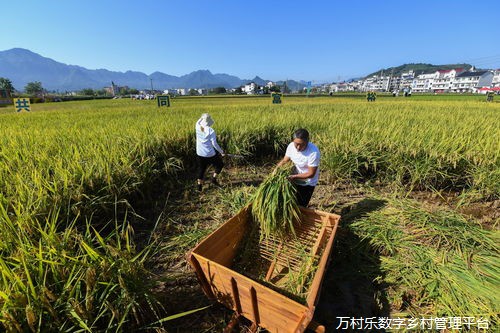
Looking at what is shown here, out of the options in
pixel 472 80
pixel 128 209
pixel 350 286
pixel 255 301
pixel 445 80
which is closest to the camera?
pixel 255 301

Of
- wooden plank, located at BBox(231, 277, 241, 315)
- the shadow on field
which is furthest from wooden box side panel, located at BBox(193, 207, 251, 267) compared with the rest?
the shadow on field

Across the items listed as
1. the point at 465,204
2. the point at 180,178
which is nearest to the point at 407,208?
the point at 465,204

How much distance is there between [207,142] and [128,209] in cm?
162

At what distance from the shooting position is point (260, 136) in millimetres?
5789

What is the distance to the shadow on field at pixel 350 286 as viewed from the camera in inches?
79.4

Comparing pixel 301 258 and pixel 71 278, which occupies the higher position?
pixel 71 278

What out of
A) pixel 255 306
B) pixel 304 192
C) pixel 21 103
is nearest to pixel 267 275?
pixel 255 306

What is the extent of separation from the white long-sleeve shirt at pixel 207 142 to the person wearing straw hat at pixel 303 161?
1.55 meters

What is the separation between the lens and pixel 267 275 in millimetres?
2242

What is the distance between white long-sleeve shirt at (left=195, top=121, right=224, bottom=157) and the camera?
3857 millimetres

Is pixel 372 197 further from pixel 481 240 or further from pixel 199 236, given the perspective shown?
pixel 199 236

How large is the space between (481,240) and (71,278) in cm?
354

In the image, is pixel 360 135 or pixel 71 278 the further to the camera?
pixel 360 135

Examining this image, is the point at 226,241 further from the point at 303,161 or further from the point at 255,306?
the point at 303,161
